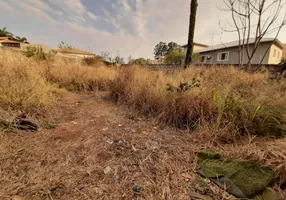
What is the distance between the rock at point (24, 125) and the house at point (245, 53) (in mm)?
12421

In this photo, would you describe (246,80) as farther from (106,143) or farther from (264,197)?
(106,143)

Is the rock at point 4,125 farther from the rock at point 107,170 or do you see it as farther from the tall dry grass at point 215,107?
the tall dry grass at point 215,107

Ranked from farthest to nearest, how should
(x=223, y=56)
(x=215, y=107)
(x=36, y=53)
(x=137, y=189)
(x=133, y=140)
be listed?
(x=223, y=56) → (x=36, y=53) → (x=215, y=107) → (x=133, y=140) → (x=137, y=189)

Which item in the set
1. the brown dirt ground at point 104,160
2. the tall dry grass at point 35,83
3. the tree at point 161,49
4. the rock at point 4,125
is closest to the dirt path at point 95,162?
the brown dirt ground at point 104,160

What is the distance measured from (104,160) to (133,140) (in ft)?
1.32

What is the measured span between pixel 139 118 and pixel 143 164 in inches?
38.8

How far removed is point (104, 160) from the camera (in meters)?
1.20

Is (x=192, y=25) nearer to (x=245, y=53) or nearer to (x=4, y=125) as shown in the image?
(x=4, y=125)

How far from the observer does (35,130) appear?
5.25 ft

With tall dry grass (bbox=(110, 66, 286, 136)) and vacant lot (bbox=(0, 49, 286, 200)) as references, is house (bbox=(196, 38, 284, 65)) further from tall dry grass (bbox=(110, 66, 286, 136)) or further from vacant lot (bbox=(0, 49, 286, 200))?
vacant lot (bbox=(0, 49, 286, 200))

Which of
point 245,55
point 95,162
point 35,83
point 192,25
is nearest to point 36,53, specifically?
point 35,83

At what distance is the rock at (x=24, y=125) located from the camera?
158 centimetres

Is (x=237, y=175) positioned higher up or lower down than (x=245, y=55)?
lower down

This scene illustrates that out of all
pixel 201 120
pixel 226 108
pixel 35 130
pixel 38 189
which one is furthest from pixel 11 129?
pixel 226 108
